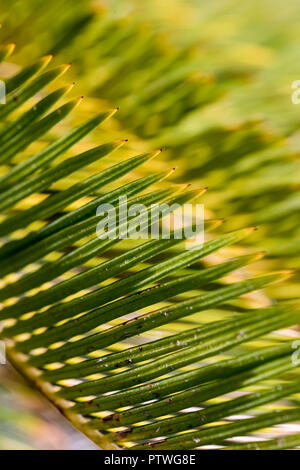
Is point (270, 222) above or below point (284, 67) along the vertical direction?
below

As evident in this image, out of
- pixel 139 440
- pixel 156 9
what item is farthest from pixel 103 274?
pixel 156 9

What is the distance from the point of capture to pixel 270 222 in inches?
27.1

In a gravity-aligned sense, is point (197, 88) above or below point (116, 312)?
above

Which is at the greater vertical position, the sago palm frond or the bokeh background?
the bokeh background

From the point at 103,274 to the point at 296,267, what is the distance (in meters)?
0.25

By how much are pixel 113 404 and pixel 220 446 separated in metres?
0.15

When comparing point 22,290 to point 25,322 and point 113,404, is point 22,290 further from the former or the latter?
point 113,404

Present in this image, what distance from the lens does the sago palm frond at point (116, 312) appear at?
598mm

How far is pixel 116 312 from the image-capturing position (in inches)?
25.3

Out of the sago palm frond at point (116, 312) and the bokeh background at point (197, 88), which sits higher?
the bokeh background at point (197, 88)

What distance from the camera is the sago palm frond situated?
0.60 m

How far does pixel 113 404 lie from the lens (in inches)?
26.1

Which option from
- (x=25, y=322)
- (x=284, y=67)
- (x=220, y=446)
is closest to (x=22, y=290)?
(x=25, y=322)
